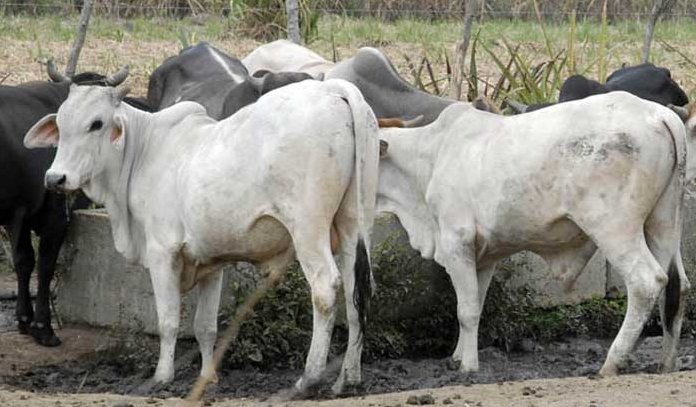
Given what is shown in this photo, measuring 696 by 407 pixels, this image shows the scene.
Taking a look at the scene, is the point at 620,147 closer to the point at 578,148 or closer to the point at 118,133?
the point at 578,148

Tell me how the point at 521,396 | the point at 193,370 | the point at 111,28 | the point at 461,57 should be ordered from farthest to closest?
the point at 111,28 → the point at 461,57 → the point at 193,370 → the point at 521,396

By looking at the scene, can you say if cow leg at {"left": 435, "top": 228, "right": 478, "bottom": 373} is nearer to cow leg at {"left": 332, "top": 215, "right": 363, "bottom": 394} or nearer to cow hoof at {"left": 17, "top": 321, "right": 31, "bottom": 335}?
cow leg at {"left": 332, "top": 215, "right": 363, "bottom": 394}

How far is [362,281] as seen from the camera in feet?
22.1

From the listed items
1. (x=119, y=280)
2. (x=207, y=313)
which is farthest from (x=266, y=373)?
(x=119, y=280)

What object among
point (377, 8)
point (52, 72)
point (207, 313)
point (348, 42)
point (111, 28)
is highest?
point (52, 72)

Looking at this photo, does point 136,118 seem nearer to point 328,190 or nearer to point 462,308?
point 328,190

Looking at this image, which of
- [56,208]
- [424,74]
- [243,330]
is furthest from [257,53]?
[243,330]

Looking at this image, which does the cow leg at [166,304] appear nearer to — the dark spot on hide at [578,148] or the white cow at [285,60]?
the dark spot on hide at [578,148]

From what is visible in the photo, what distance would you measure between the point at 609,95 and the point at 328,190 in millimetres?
1461

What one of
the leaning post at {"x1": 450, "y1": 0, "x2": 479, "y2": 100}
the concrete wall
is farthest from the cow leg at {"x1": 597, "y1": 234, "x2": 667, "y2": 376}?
the leaning post at {"x1": 450, "y1": 0, "x2": 479, "y2": 100}

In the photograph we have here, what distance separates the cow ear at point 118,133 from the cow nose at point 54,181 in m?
0.30

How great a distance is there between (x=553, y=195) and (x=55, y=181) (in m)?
2.24

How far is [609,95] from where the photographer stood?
716 cm

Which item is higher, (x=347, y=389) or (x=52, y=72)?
(x=52, y=72)
